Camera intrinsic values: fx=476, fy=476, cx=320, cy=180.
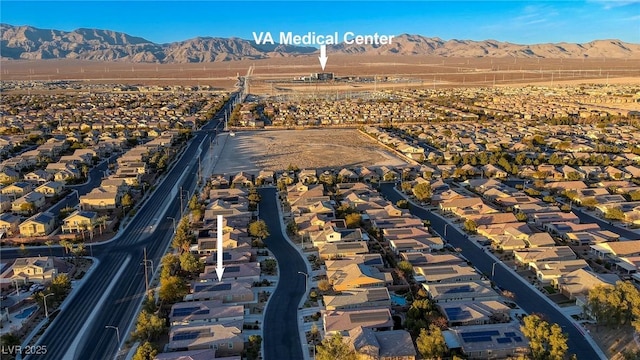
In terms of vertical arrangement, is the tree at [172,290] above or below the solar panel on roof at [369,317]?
above

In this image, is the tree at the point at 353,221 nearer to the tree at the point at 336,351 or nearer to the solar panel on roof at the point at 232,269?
the solar panel on roof at the point at 232,269

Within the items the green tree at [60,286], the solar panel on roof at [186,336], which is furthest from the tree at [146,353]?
the green tree at [60,286]

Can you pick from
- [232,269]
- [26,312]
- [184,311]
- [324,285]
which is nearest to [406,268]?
[324,285]

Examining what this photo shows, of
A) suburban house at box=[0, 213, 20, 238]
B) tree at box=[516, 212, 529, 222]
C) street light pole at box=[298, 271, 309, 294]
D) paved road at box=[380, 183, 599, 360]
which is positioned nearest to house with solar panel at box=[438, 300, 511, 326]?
paved road at box=[380, 183, 599, 360]

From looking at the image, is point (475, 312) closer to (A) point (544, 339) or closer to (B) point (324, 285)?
(A) point (544, 339)

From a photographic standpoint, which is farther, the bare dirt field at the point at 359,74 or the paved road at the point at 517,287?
the bare dirt field at the point at 359,74

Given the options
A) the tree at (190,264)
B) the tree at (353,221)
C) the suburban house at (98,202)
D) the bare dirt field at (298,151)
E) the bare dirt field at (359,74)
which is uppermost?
the bare dirt field at (359,74)
